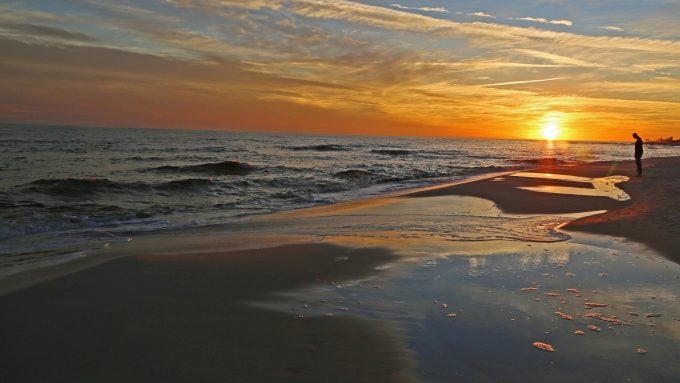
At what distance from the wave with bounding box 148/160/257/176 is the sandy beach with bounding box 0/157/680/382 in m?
19.5

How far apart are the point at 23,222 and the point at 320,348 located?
35.9 feet

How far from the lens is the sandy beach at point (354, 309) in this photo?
4.00m

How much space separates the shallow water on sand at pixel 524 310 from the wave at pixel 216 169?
23160 mm

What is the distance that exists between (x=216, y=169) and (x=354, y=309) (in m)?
27.0

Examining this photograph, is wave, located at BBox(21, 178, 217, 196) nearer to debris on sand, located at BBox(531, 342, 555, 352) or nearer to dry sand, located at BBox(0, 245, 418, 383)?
dry sand, located at BBox(0, 245, 418, 383)

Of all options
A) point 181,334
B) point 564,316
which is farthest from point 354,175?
point 181,334

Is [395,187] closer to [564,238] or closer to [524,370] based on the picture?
[564,238]

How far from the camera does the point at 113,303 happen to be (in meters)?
5.69

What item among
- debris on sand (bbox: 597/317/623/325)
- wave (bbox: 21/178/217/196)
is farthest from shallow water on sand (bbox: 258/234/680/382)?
wave (bbox: 21/178/217/196)

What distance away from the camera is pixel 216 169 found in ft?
102

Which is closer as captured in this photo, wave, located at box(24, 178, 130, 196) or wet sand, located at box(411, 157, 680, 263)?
wet sand, located at box(411, 157, 680, 263)

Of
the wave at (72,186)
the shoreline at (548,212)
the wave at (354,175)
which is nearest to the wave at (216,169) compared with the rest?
the wave at (354,175)

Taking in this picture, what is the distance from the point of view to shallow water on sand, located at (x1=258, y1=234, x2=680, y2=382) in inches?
157

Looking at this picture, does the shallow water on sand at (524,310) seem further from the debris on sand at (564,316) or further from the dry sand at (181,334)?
the dry sand at (181,334)
